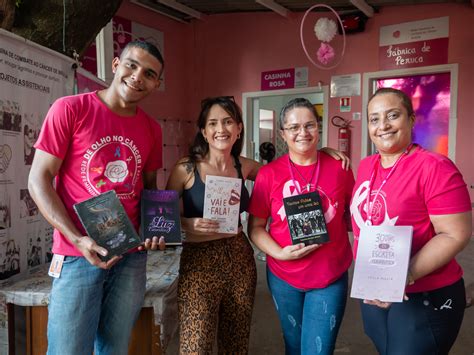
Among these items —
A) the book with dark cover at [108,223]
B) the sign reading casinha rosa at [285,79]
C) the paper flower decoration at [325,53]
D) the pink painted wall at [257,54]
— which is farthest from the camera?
the sign reading casinha rosa at [285,79]

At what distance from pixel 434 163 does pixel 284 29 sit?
592cm

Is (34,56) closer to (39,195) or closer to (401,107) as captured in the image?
(39,195)

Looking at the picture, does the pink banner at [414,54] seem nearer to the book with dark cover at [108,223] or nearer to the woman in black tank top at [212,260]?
the woman in black tank top at [212,260]

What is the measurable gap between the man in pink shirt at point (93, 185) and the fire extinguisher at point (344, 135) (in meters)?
4.90

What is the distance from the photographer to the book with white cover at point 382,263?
1.28 meters

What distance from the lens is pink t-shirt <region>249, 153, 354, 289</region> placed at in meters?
1.65

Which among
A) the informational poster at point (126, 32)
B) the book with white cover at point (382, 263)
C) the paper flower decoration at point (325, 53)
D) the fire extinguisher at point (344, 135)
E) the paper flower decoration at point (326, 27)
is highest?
the informational poster at point (126, 32)

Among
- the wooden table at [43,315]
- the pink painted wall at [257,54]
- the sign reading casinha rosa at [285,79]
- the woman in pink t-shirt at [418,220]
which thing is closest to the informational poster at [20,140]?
the wooden table at [43,315]

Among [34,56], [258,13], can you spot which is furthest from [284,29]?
[34,56]

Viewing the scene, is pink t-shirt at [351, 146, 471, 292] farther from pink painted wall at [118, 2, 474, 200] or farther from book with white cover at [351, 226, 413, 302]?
pink painted wall at [118, 2, 474, 200]

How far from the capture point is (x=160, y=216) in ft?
5.20

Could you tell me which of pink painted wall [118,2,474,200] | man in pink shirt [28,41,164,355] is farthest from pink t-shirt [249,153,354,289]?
pink painted wall [118,2,474,200]

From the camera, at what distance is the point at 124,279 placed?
1.62 m

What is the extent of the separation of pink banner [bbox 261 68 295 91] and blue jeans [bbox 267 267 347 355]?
541cm
